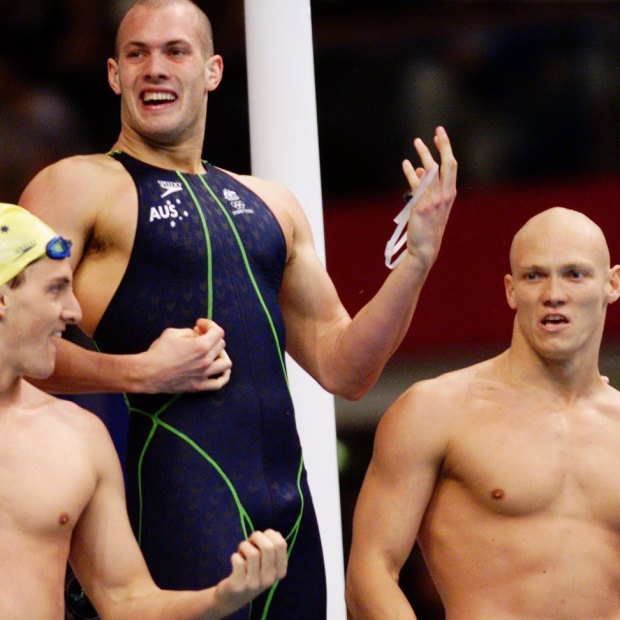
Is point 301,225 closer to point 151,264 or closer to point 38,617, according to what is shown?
point 151,264

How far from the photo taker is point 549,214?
359 cm

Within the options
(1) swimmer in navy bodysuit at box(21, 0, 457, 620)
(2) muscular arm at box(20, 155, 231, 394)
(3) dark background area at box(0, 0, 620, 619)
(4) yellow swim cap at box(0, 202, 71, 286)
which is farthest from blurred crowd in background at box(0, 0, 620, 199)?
(4) yellow swim cap at box(0, 202, 71, 286)

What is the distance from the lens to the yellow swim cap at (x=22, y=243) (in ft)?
10.1

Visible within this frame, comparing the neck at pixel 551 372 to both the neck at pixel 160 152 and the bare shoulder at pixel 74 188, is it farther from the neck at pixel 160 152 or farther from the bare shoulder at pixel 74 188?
the bare shoulder at pixel 74 188

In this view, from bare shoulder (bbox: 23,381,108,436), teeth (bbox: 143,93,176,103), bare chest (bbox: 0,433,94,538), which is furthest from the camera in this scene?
teeth (bbox: 143,93,176,103)

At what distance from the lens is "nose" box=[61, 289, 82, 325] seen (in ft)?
10.2

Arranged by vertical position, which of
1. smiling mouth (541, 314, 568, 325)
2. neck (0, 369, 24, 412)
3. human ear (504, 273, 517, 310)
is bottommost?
neck (0, 369, 24, 412)

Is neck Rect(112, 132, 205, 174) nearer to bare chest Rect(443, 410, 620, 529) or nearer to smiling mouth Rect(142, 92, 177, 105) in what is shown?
smiling mouth Rect(142, 92, 177, 105)

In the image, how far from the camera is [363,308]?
3.52 metres

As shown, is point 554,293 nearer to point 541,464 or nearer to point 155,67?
point 541,464

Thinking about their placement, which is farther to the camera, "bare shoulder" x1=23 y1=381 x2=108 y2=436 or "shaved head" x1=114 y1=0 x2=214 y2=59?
"shaved head" x1=114 y1=0 x2=214 y2=59

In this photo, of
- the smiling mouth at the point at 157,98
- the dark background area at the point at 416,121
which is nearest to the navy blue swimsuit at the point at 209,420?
the smiling mouth at the point at 157,98

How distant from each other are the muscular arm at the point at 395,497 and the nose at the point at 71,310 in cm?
74

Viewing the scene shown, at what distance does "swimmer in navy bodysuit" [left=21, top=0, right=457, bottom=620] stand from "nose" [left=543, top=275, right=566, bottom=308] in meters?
0.26
